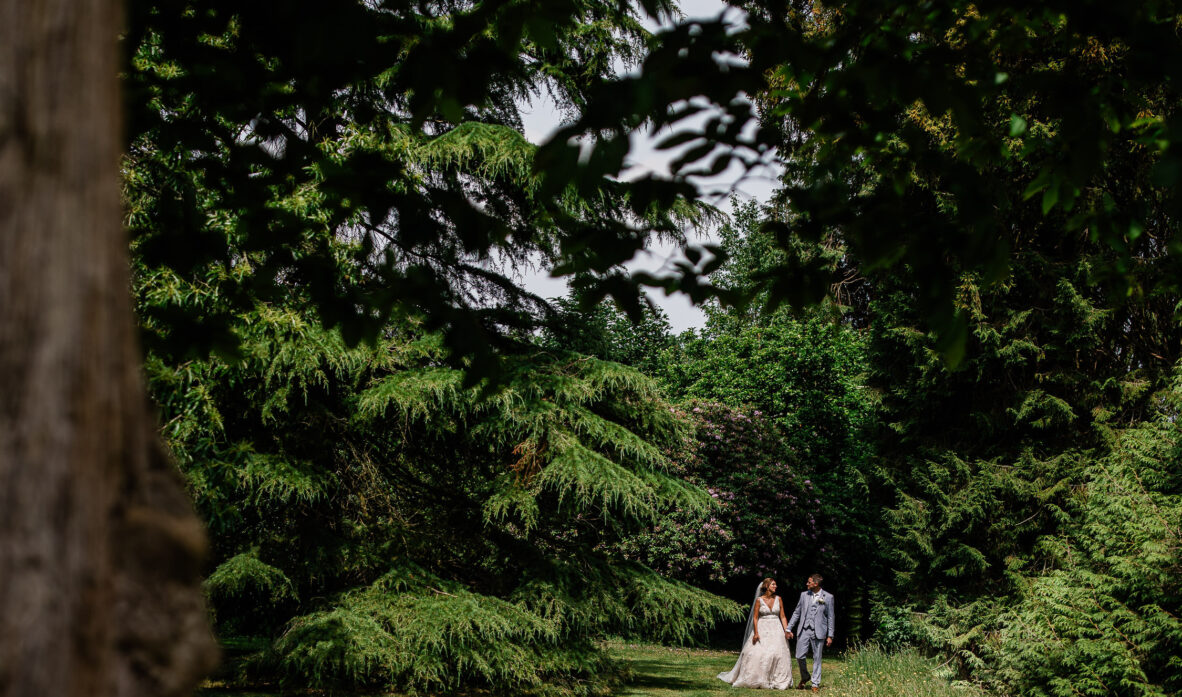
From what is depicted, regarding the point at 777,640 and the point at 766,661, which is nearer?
the point at 766,661

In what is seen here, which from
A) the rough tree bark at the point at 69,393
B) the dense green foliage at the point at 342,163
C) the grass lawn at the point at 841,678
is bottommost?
the grass lawn at the point at 841,678

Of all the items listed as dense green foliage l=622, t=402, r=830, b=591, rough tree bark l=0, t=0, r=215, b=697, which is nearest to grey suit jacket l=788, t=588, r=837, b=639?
dense green foliage l=622, t=402, r=830, b=591

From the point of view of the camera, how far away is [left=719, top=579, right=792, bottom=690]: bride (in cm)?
1407

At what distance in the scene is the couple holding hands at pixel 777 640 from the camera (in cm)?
1405

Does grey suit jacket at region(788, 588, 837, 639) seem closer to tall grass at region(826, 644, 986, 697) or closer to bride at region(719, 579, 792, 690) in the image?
bride at region(719, 579, 792, 690)

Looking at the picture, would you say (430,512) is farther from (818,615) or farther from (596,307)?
(596,307)

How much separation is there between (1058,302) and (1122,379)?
4.76ft

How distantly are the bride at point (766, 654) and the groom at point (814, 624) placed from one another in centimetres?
22

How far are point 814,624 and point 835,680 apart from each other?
1029mm

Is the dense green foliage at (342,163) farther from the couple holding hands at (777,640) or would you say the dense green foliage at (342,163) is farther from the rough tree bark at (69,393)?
the couple holding hands at (777,640)

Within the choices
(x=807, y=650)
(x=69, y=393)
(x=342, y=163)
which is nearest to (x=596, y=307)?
(x=342, y=163)

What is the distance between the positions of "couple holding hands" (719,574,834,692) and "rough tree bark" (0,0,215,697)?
13910mm

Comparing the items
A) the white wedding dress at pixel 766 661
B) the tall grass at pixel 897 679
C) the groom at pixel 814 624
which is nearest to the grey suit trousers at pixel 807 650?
the groom at pixel 814 624

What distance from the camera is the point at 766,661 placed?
14.1 meters
